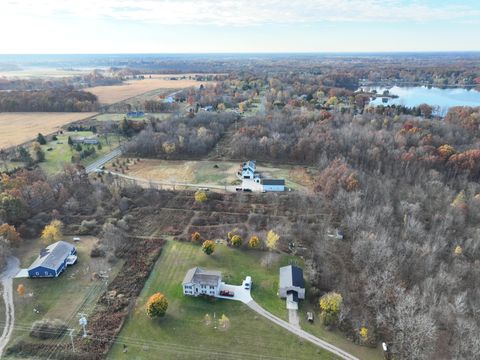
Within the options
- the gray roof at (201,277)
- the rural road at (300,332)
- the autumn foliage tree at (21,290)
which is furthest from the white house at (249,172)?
the autumn foliage tree at (21,290)

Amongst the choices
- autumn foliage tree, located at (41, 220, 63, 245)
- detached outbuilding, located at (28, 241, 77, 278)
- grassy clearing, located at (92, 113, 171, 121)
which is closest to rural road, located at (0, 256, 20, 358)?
detached outbuilding, located at (28, 241, 77, 278)

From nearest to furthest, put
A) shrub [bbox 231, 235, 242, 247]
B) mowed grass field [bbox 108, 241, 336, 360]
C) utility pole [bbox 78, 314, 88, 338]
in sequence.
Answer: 1. mowed grass field [bbox 108, 241, 336, 360]
2. utility pole [bbox 78, 314, 88, 338]
3. shrub [bbox 231, 235, 242, 247]

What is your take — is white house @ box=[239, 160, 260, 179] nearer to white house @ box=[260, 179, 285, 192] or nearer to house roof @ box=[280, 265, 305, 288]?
white house @ box=[260, 179, 285, 192]

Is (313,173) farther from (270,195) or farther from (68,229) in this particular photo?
(68,229)

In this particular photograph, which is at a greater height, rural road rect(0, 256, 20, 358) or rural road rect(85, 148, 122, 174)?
rural road rect(85, 148, 122, 174)

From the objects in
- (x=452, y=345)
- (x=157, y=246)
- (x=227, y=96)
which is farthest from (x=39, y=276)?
(x=227, y=96)

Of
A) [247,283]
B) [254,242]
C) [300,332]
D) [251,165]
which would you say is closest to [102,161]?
[251,165]
